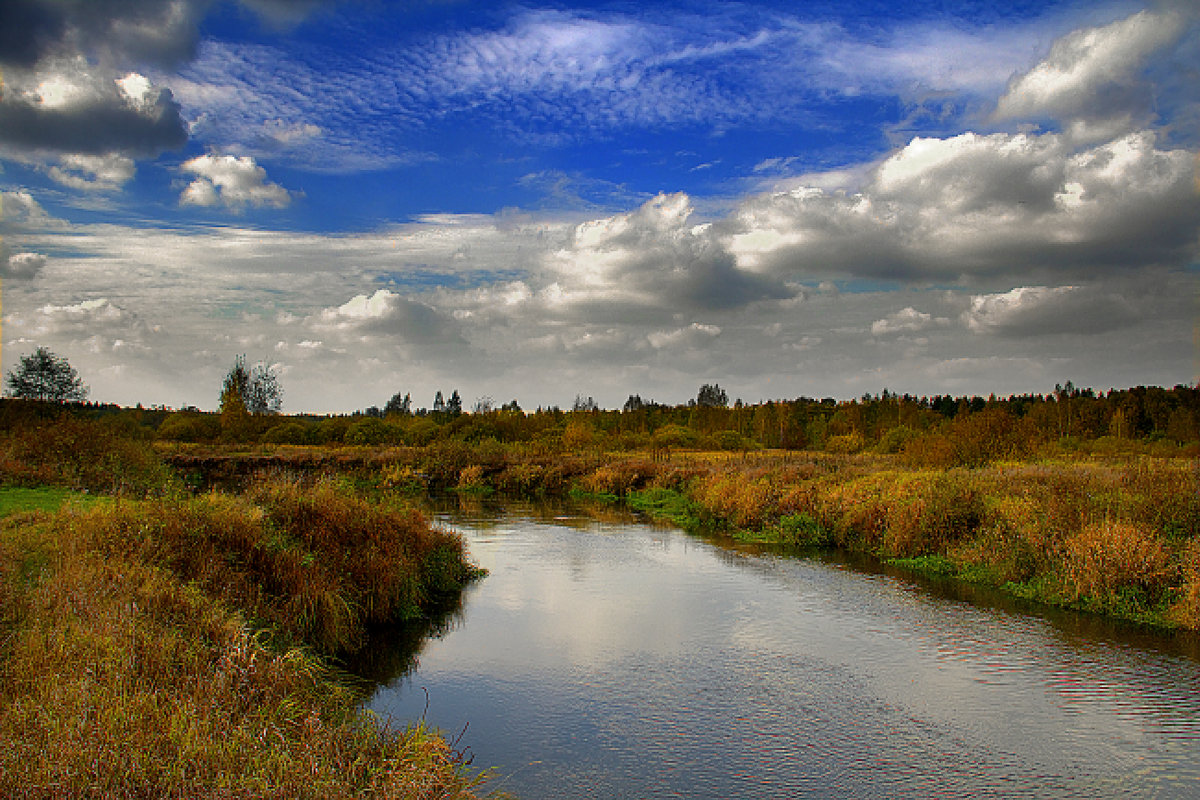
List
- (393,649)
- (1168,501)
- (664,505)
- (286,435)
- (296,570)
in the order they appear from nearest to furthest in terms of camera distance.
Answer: (296,570) → (393,649) → (1168,501) → (664,505) → (286,435)

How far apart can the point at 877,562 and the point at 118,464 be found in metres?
23.7

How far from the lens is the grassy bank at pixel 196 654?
20.0 feet

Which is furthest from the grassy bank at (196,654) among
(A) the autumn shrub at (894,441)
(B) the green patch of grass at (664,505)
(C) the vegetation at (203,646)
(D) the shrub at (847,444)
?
(D) the shrub at (847,444)

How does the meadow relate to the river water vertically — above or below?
above

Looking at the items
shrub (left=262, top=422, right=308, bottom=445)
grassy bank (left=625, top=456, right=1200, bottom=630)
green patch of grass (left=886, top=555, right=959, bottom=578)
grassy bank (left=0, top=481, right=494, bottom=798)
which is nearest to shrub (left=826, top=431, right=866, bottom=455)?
grassy bank (left=625, top=456, right=1200, bottom=630)

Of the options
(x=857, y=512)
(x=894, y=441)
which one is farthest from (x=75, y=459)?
(x=894, y=441)

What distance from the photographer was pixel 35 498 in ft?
56.6

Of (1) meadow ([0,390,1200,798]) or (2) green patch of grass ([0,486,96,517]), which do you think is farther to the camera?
(2) green patch of grass ([0,486,96,517])

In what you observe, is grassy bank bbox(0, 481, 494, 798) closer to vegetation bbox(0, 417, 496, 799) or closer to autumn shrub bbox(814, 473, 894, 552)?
vegetation bbox(0, 417, 496, 799)

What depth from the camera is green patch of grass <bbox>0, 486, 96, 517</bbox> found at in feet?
49.2

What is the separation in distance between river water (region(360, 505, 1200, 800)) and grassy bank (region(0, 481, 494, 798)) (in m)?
1.65

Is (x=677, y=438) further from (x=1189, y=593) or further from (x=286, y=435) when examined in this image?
(x=1189, y=593)

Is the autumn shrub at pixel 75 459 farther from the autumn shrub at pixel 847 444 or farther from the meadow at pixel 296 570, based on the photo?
the autumn shrub at pixel 847 444

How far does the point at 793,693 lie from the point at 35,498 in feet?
54.9
